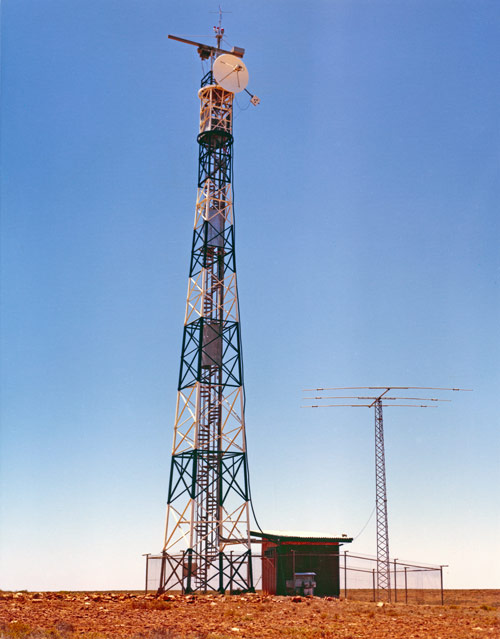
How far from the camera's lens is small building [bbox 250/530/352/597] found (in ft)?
135

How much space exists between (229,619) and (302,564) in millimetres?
16518

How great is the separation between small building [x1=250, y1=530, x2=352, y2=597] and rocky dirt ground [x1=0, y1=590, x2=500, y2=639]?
19.8 ft

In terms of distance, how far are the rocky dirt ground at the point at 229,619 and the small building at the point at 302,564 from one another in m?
6.04

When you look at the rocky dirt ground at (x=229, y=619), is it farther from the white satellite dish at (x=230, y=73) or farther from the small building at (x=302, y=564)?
the white satellite dish at (x=230, y=73)

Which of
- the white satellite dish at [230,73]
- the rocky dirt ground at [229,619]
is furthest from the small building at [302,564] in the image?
the white satellite dish at [230,73]

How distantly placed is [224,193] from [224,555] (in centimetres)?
2267

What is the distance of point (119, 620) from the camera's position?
84.7 feet

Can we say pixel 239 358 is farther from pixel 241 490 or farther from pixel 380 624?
pixel 380 624

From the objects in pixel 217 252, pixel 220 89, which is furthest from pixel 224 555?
pixel 220 89

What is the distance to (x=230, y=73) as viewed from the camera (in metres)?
47.2

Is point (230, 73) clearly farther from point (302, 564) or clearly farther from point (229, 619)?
point (229, 619)

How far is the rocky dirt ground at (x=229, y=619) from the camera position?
22281 millimetres

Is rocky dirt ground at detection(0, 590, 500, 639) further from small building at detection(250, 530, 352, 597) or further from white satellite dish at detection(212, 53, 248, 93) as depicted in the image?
white satellite dish at detection(212, 53, 248, 93)

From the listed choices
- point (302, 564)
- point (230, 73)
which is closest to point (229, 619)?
point (302, 564)
